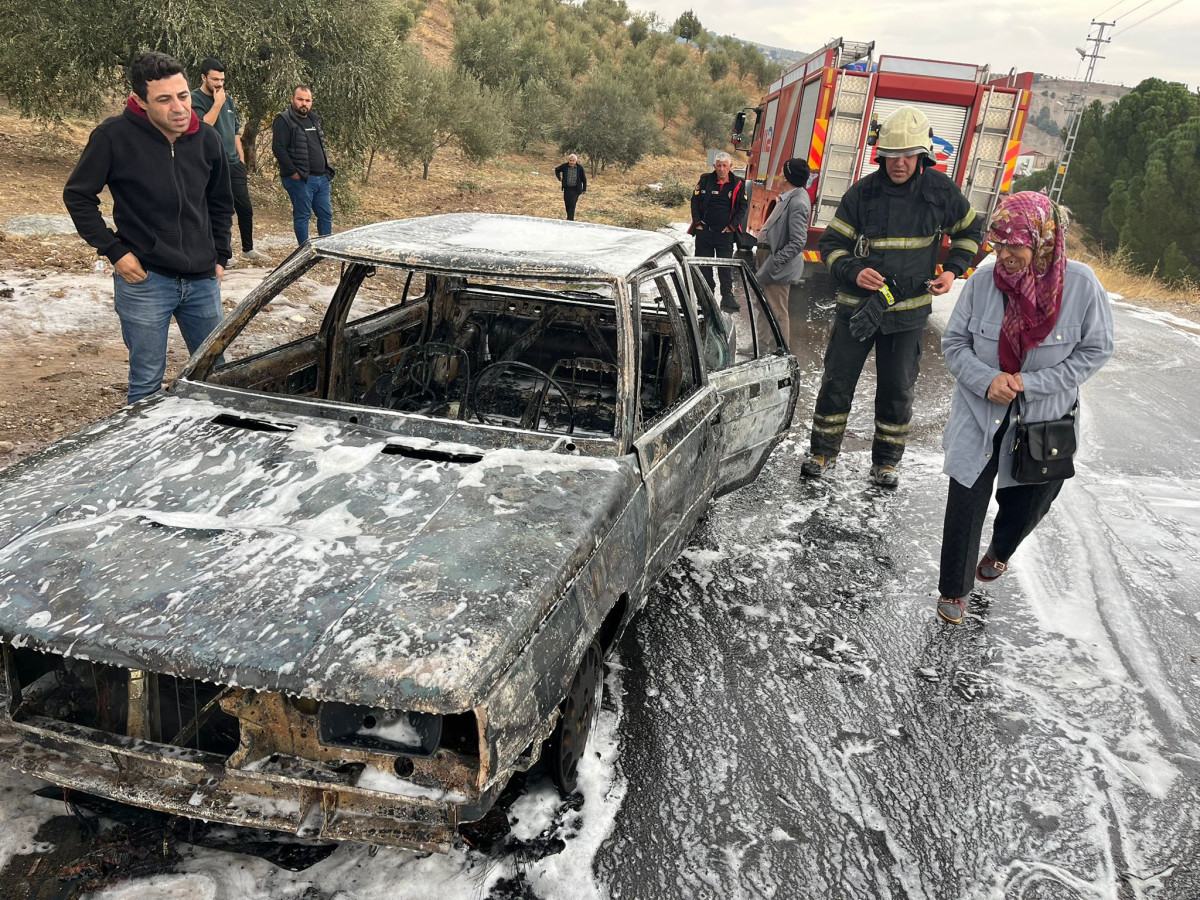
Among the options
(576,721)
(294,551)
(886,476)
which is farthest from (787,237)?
(294,551)

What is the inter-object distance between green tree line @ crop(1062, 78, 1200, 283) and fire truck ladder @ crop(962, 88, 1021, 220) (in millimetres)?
11460

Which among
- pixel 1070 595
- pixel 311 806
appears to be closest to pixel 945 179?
pixel 1070 595

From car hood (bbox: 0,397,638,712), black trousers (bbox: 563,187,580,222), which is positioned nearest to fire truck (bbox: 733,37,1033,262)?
black trousers (bbox: 563,187,580,222)

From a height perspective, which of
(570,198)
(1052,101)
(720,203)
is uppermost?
(1052,101)

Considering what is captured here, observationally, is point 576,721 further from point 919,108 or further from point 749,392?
point 919,108

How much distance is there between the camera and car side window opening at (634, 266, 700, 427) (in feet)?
11.4

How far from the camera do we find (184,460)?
2.55m

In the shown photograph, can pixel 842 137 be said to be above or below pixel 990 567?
above

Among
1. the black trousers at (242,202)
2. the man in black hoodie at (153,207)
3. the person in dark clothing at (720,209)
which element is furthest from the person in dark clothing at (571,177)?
the man in black hoodie at (153,207)

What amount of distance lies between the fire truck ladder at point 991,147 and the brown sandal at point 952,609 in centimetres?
691

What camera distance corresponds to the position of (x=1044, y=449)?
A: 3.29m

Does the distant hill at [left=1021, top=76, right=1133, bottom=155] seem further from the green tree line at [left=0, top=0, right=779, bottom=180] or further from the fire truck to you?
the fire truck

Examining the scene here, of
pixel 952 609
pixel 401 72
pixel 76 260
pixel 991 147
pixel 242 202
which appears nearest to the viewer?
pixel 952 609

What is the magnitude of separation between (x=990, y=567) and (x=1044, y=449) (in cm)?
80
